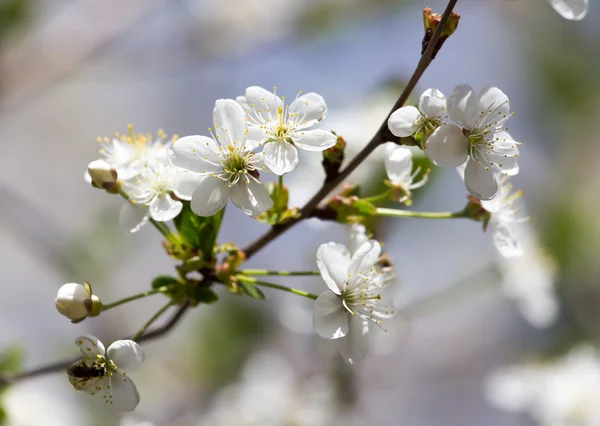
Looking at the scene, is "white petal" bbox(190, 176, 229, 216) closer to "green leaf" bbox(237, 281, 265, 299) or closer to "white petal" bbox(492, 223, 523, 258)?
"green leaf" bbox(237, 281, 265, 299)

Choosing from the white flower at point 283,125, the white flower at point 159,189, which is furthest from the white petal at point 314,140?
the white flower at point 159,189

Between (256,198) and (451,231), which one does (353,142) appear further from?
(451,231)

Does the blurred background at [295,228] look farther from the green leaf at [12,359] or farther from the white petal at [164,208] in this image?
the white petal at [164,208]

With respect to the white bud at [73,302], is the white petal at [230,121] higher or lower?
higher

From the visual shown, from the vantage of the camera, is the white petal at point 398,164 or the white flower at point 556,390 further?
the white flower at point 556,390

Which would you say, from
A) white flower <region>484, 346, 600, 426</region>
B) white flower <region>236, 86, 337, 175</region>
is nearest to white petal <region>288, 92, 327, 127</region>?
white flower <region>236, 86, 337, 175</region>

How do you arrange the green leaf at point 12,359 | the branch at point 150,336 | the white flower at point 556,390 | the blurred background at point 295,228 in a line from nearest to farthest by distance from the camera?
the branch at point 150,336
the green leaf at point 12,359
the white flower at point 556,390
the blurred background at point 295,228

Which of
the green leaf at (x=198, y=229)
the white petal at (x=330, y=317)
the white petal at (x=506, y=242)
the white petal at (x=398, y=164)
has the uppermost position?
the white petal at (x=398, y=164)
